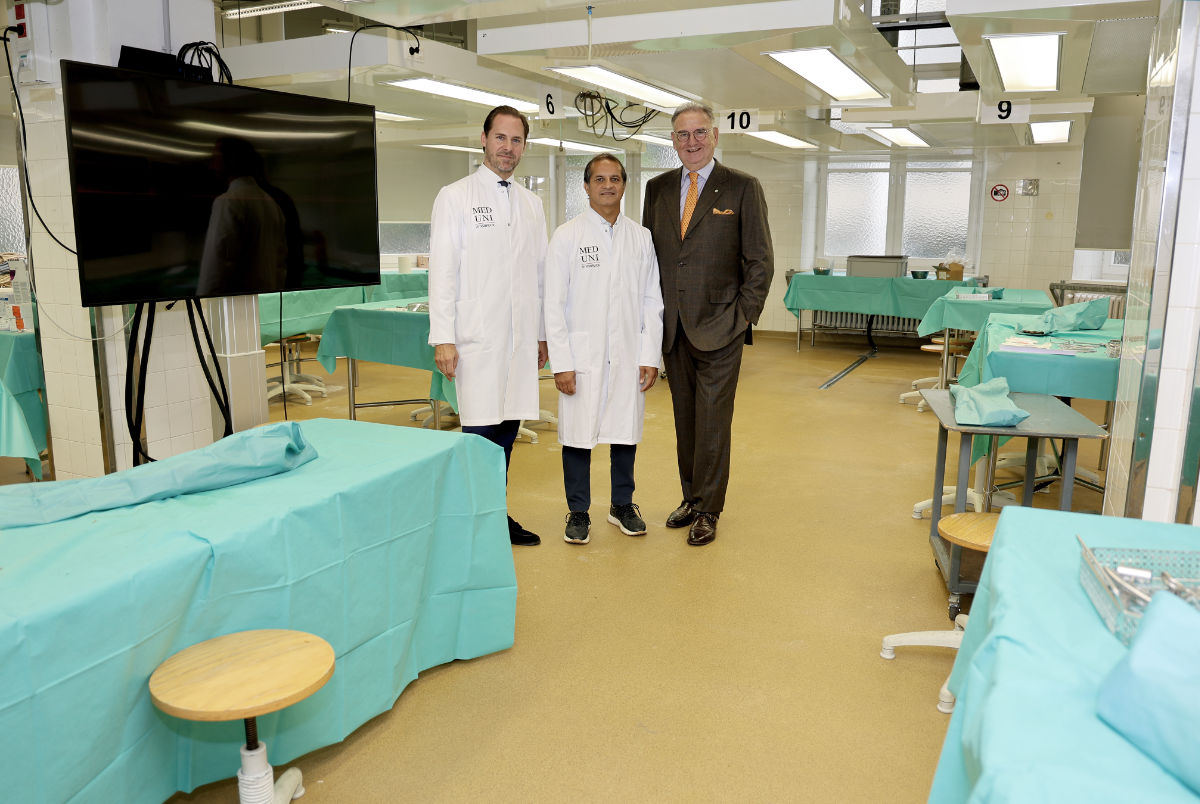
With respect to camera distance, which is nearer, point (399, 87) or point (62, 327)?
point (62, 327)

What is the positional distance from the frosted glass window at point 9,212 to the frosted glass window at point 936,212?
972cm

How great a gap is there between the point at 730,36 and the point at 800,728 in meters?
3.02

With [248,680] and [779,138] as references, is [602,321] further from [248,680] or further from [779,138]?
[779,138]

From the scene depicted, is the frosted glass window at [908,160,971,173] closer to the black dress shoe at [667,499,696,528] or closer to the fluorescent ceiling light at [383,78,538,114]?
the fluorescent ceiling light at [383,78,538,114]

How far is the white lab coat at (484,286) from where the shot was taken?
341 centimetres

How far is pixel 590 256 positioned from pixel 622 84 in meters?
2.09

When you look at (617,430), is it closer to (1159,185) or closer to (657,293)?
(657,293)

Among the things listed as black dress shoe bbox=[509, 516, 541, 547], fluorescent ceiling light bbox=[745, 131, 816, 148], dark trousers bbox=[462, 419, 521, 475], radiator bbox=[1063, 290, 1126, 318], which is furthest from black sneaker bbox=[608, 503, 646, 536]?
fluorescent ceiling light bbox=[745, 131, 816, 148]

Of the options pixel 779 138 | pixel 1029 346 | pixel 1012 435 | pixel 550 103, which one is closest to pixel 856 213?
pixel 779 138

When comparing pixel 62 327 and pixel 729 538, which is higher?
pixel 62 327

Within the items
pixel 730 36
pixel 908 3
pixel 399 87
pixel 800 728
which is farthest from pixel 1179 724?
pixel 908 3

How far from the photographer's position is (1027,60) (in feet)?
13.4

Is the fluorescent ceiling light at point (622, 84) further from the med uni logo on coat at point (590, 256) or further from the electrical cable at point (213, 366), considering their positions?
the electrical cable at point (213, 366)

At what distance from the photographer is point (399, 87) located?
5.43 metres
